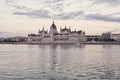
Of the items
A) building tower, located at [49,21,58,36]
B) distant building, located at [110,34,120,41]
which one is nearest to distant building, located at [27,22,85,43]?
building tower, located at [49,21,58,36]

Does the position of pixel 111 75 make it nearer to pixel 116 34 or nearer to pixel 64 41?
pixel 64 41

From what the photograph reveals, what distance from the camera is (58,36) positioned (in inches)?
4956

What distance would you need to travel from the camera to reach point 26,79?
1191cm

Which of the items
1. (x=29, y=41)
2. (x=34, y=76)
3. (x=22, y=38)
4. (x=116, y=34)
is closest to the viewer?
(x=34, y=76)

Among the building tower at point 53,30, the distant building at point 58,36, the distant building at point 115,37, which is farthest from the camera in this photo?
the distant building at point 115,37

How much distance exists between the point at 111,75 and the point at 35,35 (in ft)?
403

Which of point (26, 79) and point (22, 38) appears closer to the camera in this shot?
point (26, 79)

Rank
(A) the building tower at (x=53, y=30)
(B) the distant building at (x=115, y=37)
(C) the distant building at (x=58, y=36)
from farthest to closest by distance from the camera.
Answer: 1. (B) the distant building at (x=115, y=37)
2. (A) the building tower at (x=53, y=30)
3. (C) the distant building at (x=58, y=36)

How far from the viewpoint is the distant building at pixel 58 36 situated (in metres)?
124

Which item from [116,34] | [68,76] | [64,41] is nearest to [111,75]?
[68,76]

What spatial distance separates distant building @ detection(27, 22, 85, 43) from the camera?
124 metres

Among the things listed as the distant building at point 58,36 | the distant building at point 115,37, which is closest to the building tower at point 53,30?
the distant building at point 58,36

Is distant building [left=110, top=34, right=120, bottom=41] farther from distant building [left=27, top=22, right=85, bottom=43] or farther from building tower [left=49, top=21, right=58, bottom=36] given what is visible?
building tower [left=49, top=21, right=58, bottom=36]

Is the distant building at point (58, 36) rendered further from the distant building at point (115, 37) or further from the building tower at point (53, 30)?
the distant building at point (115, 37)
